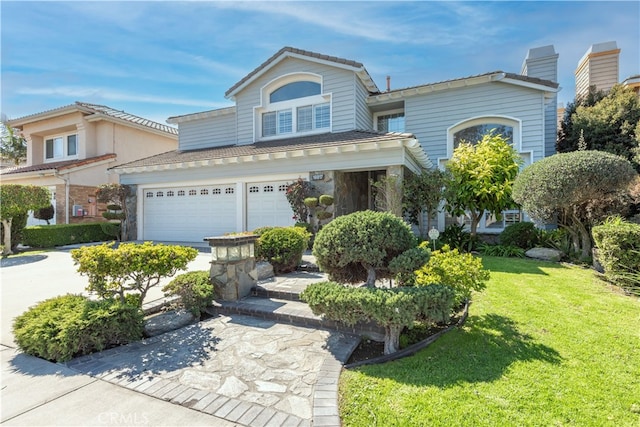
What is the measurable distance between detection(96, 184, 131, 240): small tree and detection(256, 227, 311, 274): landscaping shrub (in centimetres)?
1005

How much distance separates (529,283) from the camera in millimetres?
6102

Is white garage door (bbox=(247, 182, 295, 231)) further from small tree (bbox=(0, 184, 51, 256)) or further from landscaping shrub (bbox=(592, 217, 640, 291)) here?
small tree (bbox=(0, 184, 51, 256))

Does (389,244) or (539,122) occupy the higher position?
(539,122)

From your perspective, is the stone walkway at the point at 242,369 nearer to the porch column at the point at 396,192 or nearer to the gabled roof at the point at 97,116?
the porch column at the point at 396,192

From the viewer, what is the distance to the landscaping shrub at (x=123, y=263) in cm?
419

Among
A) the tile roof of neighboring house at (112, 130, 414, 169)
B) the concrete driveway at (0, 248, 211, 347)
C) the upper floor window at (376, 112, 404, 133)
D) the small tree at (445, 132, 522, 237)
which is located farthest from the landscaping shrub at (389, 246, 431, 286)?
the upper floor window at (376, 112, 404, 133)

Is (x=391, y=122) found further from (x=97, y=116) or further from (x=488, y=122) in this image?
(x=97, y=116)

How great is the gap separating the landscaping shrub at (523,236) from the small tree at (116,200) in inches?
618

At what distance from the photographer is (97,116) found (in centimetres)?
1667

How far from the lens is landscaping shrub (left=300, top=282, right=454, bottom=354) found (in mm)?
3357

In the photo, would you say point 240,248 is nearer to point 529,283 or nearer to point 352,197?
point 529,283

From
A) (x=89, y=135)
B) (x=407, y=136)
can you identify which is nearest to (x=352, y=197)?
(x=407, y=136)

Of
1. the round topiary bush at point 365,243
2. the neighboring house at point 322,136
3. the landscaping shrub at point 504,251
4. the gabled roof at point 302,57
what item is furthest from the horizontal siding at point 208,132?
the round topiary bush at point 365,243

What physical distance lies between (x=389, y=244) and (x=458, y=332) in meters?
1.47
